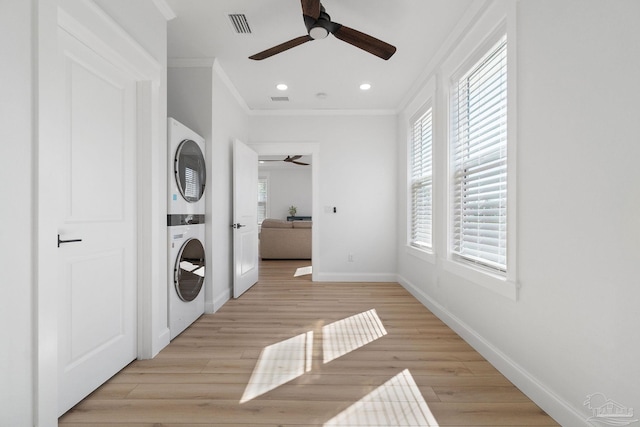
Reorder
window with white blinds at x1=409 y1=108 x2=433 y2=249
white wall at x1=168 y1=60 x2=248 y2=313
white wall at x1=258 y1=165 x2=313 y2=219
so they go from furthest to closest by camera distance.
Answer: white wall at x1=258 y1=165 x2=313 y2=219
window with white blinds at x1=409 y1=108 x2=433 y2=249
white wall at x1=168 y1=60 x2=248 y2=313

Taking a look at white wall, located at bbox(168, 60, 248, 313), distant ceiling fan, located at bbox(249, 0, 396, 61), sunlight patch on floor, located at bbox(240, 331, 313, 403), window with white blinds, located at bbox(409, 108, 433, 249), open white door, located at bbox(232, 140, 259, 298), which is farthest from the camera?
open white door, located at bbox(232, 140, 259, 298)

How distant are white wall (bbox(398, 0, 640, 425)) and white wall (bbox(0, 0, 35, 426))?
7.69 ft

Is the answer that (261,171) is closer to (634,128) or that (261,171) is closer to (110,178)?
(110,178)

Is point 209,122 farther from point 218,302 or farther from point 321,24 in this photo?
point 218,302

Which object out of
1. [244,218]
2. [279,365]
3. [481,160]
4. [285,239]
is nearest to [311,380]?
[279,365]

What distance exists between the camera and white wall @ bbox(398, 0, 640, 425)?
1.19 m

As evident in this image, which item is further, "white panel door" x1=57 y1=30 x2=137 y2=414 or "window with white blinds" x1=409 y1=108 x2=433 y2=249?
"window with white blinds" x1=409 y1=108 x2=433 y2=249

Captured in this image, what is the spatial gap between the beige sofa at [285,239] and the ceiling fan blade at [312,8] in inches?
193

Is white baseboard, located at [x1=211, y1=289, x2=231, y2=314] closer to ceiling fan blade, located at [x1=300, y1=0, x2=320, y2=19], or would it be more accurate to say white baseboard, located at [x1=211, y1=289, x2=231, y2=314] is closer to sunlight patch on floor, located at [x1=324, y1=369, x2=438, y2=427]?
sunlight patch on floor, located at [x1=324, y1=369, x2=438, y2=427]

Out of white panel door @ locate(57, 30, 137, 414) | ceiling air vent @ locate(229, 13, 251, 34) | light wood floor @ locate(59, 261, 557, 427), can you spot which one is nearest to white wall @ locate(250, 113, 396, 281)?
light wood floor @ locate(59, 261, 557, 427)

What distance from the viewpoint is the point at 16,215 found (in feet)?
3.98

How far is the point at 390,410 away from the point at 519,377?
81cm

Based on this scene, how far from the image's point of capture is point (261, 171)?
34.1 ft

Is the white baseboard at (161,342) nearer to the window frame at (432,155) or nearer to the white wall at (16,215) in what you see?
the white wall at (16,215)
